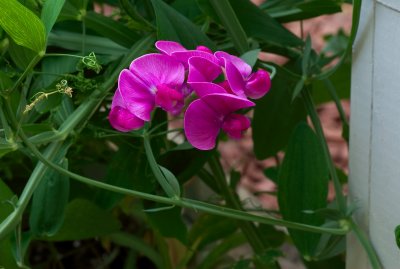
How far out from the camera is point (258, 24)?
728 mm

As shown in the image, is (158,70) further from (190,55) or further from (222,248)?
(222,248)

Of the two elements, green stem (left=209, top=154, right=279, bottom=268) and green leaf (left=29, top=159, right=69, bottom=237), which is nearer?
green leaf (left=29, top=159, right=69, bottom=237)

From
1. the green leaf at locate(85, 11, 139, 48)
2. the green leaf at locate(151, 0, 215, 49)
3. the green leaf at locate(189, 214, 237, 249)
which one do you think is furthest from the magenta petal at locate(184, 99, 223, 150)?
the green leaf at locate(189, 214, 237, 249)

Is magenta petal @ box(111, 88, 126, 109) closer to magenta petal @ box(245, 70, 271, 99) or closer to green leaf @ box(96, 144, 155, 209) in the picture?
magenta petal @ box(245, 70, 271, 99)

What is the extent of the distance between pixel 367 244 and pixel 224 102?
0.24 meters

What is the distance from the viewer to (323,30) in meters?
1.87

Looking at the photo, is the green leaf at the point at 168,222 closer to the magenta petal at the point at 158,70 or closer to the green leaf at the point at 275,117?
the green leaf at the point at 275,117

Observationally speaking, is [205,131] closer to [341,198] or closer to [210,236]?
[341,198]

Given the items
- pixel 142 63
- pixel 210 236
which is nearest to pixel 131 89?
pixel 142 63

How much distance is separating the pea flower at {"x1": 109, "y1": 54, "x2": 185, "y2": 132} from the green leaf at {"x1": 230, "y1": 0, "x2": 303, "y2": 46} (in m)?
0.20

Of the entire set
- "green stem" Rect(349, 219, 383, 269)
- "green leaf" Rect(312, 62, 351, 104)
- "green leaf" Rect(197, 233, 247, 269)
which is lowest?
"green leaf" Rect(197, 233, 247, 269)

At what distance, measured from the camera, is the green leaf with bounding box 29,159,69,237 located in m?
0.69

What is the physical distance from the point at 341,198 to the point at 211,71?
0.23 metres

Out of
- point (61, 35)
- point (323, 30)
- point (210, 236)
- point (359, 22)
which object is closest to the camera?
point (359, 22)
